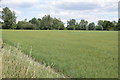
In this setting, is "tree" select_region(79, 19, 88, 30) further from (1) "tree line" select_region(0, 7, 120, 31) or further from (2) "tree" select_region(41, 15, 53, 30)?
(2) "tree" select_region(41, 15, 53, 30)

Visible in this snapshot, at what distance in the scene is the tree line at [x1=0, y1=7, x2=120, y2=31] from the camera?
296 feet

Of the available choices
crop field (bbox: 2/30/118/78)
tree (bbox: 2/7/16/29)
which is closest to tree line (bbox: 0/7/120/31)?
tree (bbox: 2/7/16/29)

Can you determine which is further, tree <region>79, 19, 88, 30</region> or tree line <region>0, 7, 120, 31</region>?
tree <region>79, 19, 88, 30</region>

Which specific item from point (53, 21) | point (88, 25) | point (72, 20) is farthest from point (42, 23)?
point (88, 25)

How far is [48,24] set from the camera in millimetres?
104375

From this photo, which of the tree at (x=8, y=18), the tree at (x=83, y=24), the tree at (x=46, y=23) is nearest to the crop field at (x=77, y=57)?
the tree at (x=8, y=18)

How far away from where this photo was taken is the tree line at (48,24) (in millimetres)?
90213

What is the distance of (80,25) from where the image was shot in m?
119

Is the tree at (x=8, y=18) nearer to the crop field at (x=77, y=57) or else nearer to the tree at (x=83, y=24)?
the tree at (x=83, y=24)

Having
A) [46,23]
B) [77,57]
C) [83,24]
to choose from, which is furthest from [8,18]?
[77,57]

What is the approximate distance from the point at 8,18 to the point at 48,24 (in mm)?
23926

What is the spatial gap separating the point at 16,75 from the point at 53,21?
106 metres

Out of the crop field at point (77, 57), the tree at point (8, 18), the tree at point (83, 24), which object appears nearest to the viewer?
the crop field at point (77, 57)

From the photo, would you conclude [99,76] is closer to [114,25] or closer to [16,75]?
[16,75]
